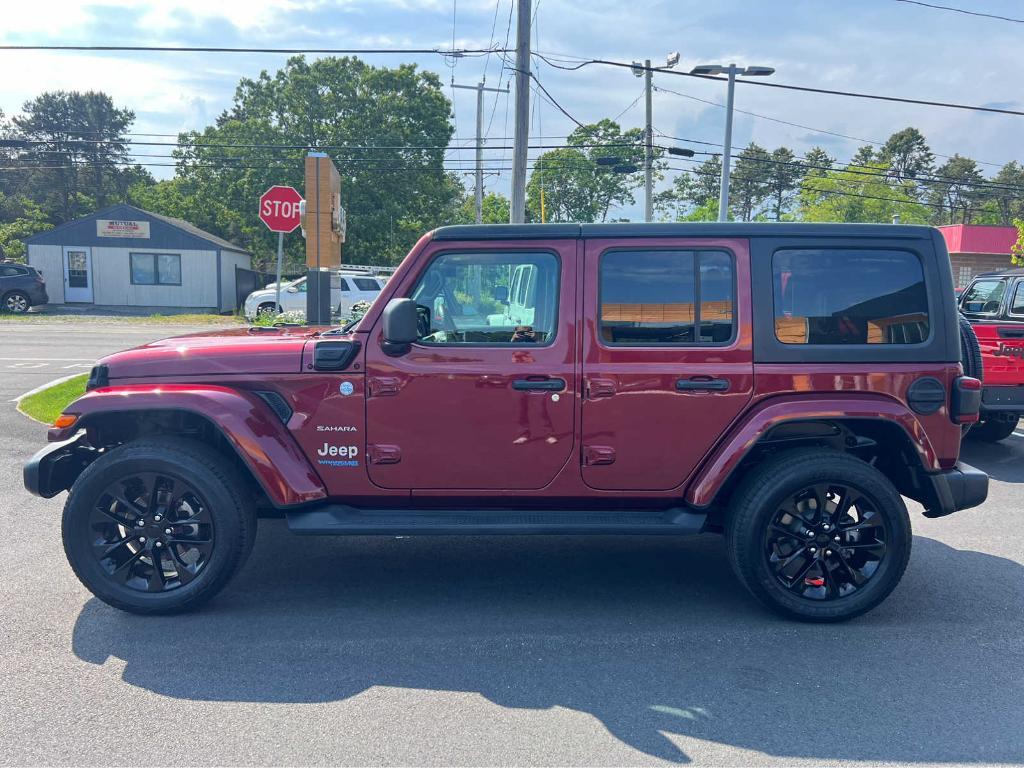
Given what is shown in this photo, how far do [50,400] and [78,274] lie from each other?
2687 cm

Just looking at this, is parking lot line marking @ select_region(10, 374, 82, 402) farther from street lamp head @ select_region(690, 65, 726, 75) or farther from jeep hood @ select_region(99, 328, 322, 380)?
street lamp head @ select_region(690, 65, 726, 75)

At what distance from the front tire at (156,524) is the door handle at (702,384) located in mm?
2319

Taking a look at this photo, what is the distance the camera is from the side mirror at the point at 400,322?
12.8ft

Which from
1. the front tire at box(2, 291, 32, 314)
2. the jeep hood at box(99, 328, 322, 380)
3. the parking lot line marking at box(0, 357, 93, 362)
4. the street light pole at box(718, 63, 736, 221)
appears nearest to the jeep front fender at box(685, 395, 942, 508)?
the jeep hood at box(99, 328, 322, 380)

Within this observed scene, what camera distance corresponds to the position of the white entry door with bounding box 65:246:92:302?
33250 mm

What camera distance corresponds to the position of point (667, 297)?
13.7 ft

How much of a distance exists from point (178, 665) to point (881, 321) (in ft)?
12.6

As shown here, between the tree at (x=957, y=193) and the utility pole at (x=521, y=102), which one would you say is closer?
the utility pole at (x=521, y=102)

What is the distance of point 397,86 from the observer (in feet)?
126

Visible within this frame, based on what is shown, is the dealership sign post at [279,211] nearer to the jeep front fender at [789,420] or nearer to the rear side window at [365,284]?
the jeep front fender at [789,420]

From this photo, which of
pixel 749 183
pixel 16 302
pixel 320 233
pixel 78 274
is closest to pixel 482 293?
pixel 320 233

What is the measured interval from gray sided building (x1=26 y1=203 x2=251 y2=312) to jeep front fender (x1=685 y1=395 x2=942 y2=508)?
32565 millimetres

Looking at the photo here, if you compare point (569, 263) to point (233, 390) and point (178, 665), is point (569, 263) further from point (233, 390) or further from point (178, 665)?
point (178, 665)

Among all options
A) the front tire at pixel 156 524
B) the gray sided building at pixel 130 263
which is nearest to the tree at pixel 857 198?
the gray sided building at pixel 130 263
